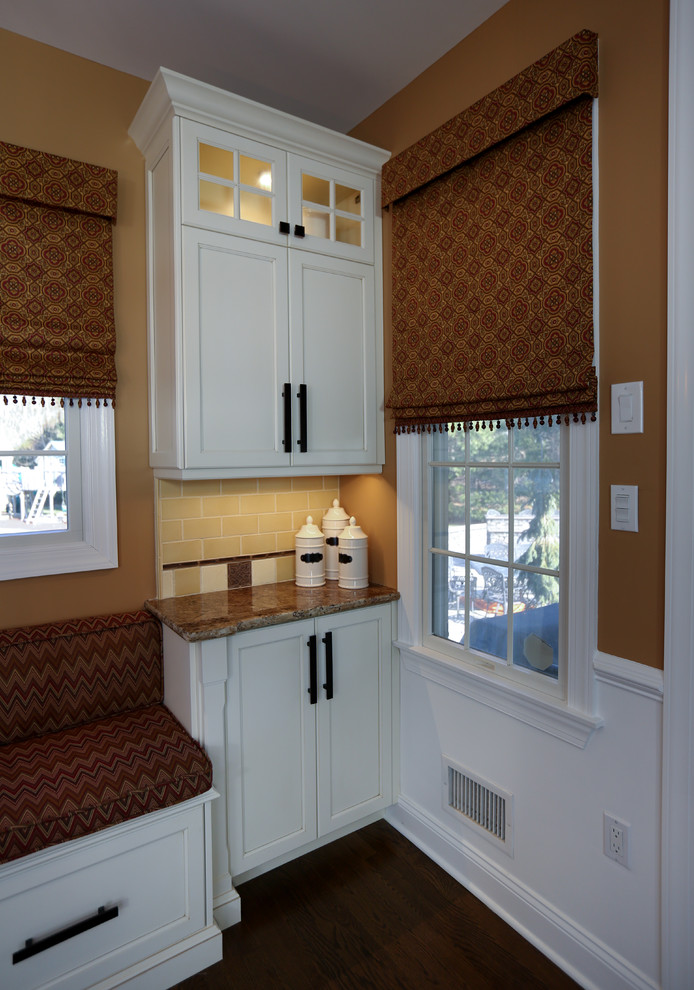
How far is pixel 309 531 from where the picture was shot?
8.28 ft

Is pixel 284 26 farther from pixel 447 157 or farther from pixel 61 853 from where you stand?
pixel 61 853

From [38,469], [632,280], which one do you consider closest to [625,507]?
[632,280]

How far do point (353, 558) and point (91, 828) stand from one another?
50.9 inches

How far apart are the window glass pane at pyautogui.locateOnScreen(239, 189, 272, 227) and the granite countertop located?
54.7 inches

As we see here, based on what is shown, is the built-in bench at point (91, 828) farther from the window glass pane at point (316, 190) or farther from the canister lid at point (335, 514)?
the window glass pane at point (316, 190)

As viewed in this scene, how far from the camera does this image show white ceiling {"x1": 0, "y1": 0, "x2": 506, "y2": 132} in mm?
1916

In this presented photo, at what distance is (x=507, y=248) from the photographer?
1.88 m

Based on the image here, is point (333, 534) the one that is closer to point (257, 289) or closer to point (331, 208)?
point (257, 289)

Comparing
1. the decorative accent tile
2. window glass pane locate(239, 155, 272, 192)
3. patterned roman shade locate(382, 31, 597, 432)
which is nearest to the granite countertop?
the decorative accent tile

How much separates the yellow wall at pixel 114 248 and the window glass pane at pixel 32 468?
0.64 feet

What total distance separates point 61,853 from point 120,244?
198 centimetres

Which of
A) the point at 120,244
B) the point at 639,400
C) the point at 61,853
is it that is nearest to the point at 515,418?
the point at 639,400

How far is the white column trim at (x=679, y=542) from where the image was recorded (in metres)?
1.43

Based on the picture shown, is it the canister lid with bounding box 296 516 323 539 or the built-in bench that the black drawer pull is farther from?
the canister lid with bounding box 296 516 323 539
